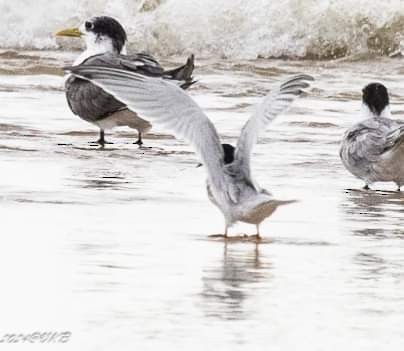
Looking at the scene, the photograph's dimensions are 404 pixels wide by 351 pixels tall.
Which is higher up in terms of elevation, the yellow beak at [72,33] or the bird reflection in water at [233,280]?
the yellow beak at [72,33]

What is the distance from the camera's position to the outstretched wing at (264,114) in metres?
6.61

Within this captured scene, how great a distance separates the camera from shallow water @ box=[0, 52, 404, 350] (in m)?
4.91

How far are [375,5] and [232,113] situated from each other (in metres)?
6.38

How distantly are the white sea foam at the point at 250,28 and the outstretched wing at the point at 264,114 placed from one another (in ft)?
32.8

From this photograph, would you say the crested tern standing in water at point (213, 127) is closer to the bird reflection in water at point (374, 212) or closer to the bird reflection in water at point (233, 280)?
the bird reflection in water at point (233, 280)

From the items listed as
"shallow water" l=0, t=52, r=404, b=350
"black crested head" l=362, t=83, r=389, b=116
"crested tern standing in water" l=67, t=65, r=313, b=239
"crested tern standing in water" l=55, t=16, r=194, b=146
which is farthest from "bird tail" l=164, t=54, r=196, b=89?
"crested tern standing in water" l=67, t=65, r=313, b=239

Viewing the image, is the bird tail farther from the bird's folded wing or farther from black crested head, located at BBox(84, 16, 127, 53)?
the bird's folded wing

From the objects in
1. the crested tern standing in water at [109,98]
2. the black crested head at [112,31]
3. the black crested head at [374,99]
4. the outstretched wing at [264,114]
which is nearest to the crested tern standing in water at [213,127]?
the outstretched wing at [264,114]

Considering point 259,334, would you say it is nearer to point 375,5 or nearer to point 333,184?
point 333,184

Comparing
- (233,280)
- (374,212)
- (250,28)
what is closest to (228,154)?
(374,212)

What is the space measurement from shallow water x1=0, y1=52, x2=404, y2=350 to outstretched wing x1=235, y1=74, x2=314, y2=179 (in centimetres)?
36

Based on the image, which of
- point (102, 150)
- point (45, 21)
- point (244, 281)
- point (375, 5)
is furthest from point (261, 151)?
point (45, 21)

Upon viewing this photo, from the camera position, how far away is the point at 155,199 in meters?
7.76

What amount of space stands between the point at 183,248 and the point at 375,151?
102 inches
